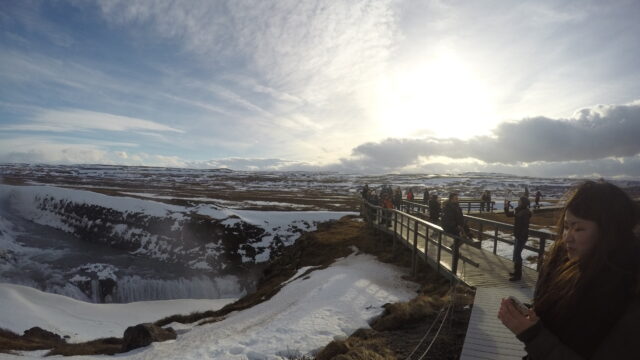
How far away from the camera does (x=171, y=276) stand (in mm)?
27797

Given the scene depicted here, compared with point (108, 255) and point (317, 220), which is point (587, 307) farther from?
point (108, 255)

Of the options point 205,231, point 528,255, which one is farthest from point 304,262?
point 205,231

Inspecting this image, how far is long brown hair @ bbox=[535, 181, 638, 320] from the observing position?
168cm

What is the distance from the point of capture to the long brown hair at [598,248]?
1682mm

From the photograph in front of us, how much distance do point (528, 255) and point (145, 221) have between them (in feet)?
115

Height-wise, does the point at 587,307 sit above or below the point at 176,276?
above

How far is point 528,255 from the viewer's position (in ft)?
41.1

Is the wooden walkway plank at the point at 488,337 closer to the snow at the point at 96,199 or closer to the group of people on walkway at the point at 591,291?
the group of people on walkway at the point at 591,291

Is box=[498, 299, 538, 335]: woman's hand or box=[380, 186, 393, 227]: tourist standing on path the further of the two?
box=[380, 186, 393, 227]: tourist standing on path

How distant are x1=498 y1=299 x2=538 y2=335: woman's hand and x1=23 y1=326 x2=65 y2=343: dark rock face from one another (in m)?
20.0

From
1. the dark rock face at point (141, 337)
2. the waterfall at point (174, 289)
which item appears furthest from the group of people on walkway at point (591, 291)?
the waterfall at point (174, 289)

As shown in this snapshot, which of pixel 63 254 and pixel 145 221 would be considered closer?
pixel 63 254

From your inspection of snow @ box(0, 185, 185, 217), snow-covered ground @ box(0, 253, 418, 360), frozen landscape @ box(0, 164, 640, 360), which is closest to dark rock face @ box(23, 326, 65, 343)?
frozen landscape @ box(0, 164, 640, 360)

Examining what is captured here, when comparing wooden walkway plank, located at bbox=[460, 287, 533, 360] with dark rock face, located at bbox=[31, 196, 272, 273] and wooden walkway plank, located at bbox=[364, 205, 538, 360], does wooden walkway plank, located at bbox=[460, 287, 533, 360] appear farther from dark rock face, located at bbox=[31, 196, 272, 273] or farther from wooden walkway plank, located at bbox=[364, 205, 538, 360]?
dark rock face, located at bbox=[31, 196, 272, 273]
